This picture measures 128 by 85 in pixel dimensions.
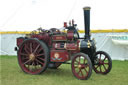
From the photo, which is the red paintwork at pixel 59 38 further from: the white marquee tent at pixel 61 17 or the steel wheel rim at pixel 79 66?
the white marquee tent at pixel 61 17

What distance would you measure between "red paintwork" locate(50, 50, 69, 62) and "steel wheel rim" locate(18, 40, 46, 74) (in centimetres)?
22

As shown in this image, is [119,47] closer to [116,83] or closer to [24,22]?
[116,83]

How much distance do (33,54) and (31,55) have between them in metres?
0.06

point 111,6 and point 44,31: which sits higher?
point 111,6

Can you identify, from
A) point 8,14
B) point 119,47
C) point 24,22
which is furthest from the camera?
point 8,14

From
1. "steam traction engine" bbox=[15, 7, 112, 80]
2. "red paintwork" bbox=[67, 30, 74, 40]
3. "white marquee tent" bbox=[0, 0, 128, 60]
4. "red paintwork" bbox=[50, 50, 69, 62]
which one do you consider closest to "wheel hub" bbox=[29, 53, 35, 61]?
"steam traction engine" bbox=[15, 7, 112, 80]

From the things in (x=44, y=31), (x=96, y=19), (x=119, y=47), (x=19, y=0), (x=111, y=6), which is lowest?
(x=119, y=47)

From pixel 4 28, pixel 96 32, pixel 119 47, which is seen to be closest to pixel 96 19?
pixel 96 32

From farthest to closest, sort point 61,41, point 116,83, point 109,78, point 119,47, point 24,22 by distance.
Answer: point 24,22 < point 119,47 < point 61,41 < point 109,78 < point 116,83

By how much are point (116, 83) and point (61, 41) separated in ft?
5.45

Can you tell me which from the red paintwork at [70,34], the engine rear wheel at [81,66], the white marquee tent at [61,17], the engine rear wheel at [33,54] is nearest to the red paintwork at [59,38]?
the red paintwork at [70,34]

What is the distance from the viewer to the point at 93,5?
861 cm

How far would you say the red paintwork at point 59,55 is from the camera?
4.64 metres

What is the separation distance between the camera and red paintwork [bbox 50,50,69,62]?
15.2 ft
